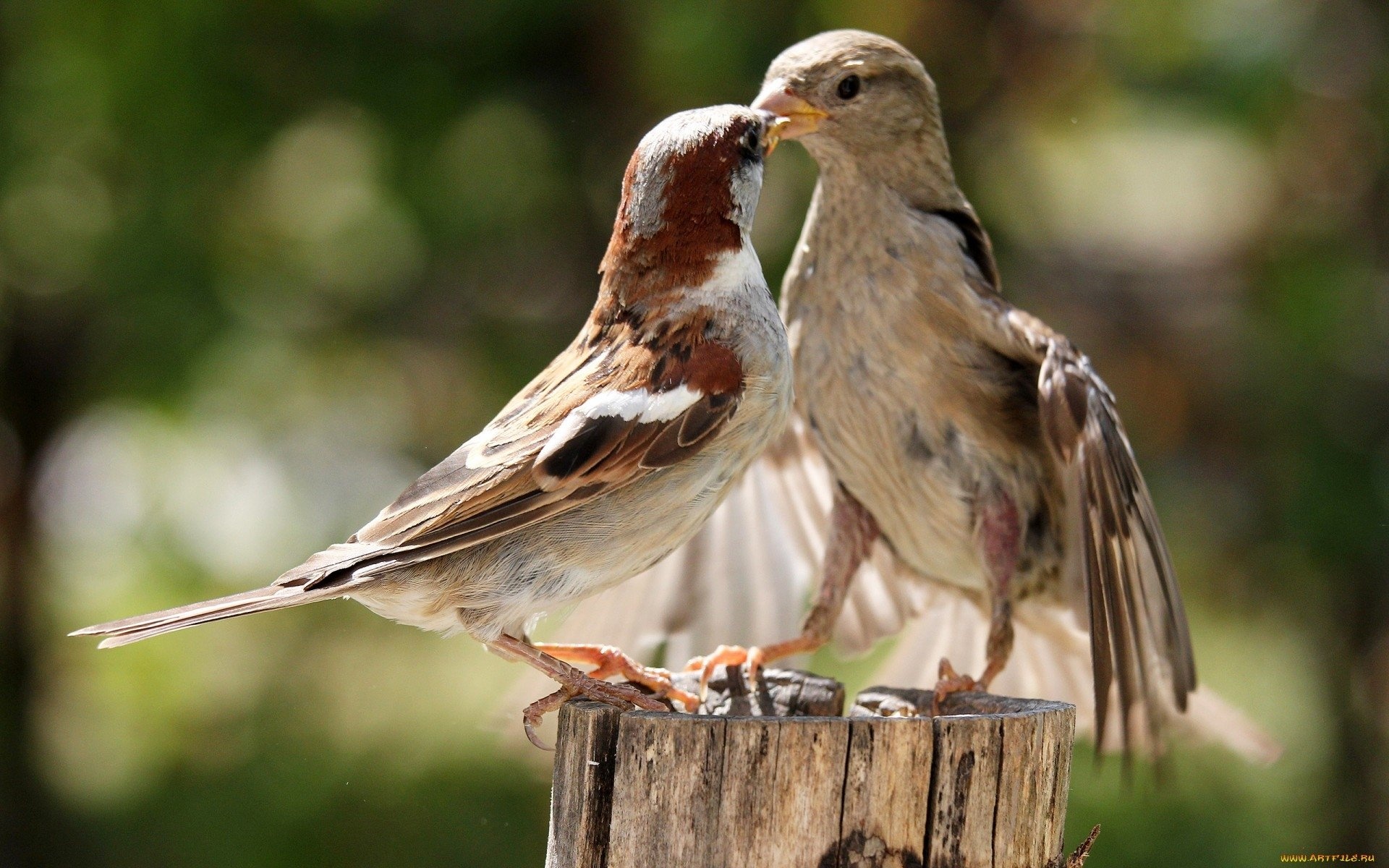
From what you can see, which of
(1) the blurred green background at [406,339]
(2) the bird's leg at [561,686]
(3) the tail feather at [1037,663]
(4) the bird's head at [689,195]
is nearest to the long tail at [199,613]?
(2) the bird's leg at [561,686]

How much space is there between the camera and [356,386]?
4.79 m

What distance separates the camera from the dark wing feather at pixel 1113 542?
9.27 feet

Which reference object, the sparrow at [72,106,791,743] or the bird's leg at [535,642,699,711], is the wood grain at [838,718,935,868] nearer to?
the sparrow at [72,106,791,743]

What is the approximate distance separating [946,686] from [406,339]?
106 inches

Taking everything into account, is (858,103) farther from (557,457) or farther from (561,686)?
(561,686)

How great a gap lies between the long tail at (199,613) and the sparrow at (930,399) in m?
0.99

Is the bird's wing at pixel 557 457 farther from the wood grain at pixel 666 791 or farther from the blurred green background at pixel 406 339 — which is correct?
the blurred green background at pixel 406 339

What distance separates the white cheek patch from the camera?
2385 mm

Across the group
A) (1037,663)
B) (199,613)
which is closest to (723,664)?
(199,613)

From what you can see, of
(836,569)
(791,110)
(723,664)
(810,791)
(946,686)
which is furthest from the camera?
(836,569)

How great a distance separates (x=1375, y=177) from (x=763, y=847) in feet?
12.9

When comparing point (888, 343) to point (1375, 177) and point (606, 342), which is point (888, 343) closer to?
point (606, 342)

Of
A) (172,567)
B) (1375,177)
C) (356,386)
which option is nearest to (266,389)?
(356,386)

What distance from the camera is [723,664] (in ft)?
9.61
